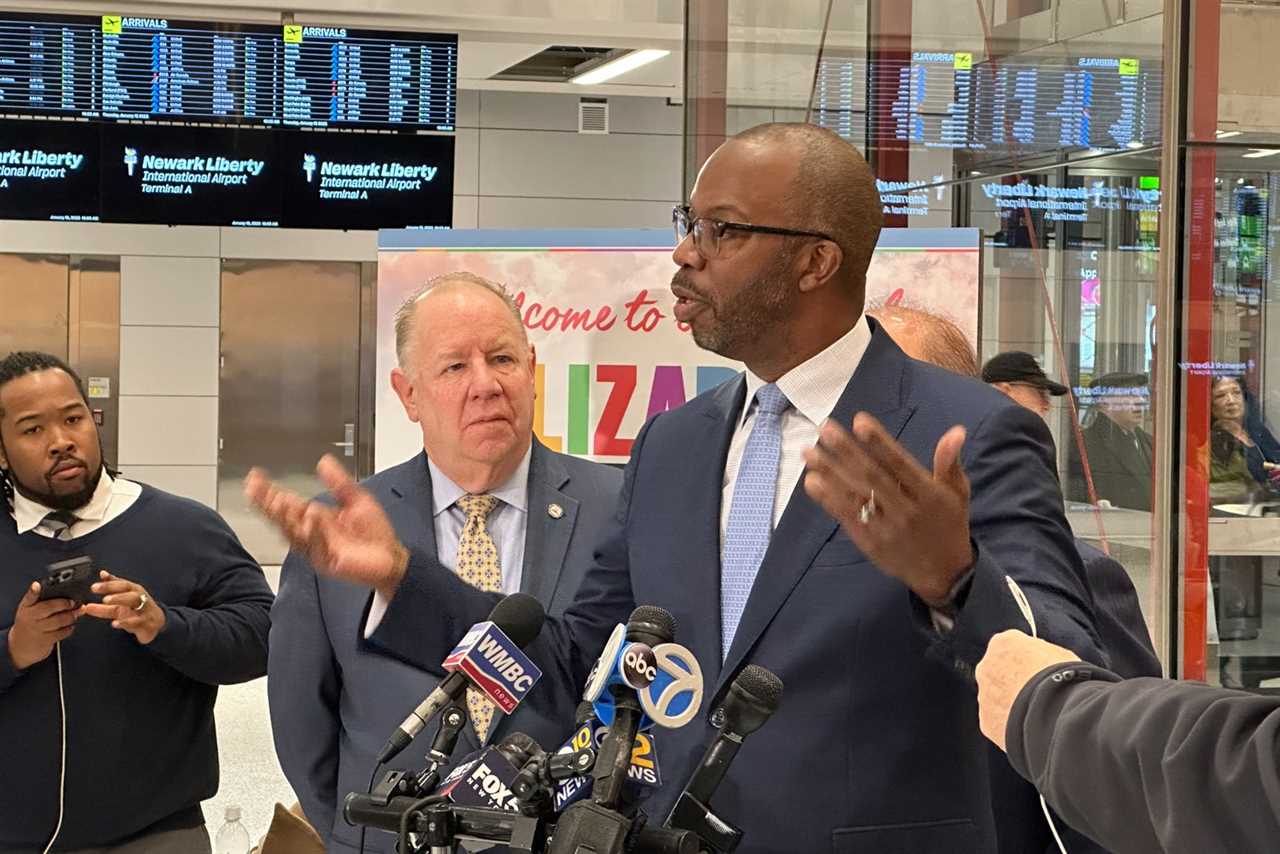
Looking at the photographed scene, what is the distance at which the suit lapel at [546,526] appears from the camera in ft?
9.11

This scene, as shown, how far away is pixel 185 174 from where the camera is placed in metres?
6.59

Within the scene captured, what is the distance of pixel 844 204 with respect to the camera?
2.04 meters

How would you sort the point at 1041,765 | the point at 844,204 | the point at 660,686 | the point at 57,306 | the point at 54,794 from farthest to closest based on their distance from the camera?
the point at 57,306
the point at 54,794
the point at 844,204
the point at 660,686
the point at 1041,765

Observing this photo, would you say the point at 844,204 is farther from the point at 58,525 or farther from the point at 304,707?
the point at 58,525

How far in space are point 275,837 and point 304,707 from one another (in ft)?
2.94

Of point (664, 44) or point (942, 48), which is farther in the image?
point (664, 44)

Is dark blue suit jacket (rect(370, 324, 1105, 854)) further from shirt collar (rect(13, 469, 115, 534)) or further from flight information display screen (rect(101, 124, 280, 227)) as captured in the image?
flight information display screen (rect(101, 124, 280, 227))

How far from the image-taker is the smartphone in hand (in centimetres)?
325

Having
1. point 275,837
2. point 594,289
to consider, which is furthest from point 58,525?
point 594,289

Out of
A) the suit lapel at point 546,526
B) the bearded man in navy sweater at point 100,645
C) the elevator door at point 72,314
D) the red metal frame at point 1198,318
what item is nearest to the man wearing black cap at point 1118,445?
the red metal frame at point 1198,318

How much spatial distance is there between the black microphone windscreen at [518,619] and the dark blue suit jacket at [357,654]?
846 mm

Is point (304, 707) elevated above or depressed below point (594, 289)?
below

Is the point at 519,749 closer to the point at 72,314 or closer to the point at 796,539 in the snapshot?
the point at 796,539

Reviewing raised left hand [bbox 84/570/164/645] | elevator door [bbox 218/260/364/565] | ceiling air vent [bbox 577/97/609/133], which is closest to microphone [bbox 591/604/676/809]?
raised left hand [bbox 84/570/164/645]
